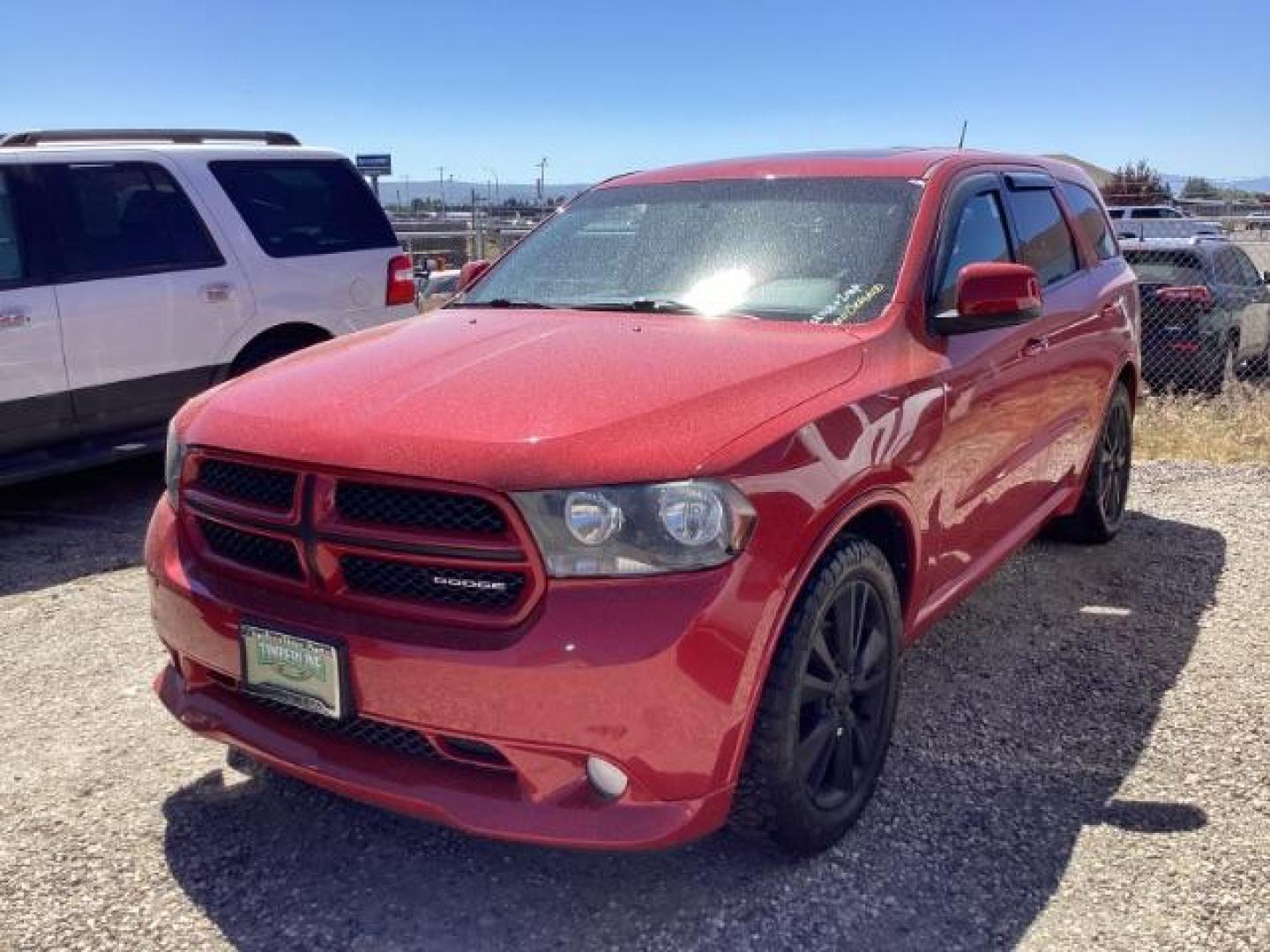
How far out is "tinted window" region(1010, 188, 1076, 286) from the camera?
4266 millimetres

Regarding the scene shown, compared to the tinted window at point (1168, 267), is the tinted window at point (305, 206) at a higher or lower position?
higher

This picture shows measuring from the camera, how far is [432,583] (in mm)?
2455

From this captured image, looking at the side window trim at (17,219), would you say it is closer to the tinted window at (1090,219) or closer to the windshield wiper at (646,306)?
the windshield wiper at (646,306)

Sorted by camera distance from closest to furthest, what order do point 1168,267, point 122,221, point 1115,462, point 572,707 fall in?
point 572,707, point 1115,462, point 122,221, point 1168,267

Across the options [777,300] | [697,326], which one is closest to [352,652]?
[697,326]

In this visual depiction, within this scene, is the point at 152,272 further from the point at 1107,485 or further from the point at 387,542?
the point at 1107,485

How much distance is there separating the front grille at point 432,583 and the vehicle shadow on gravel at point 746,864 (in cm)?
81

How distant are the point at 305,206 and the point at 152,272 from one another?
1.16 metres

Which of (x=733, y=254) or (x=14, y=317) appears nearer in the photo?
(x=733, y=254)

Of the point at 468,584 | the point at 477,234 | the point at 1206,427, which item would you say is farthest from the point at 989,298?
the point at 477,234

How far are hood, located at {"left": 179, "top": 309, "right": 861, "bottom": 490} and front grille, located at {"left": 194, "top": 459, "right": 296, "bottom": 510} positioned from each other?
7 centimetres

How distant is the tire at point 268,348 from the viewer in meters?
6.37

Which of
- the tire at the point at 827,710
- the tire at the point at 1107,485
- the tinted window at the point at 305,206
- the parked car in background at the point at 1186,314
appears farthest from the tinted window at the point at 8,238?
the parked car in background at the point at 1186,314

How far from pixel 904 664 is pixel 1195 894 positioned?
147cm
